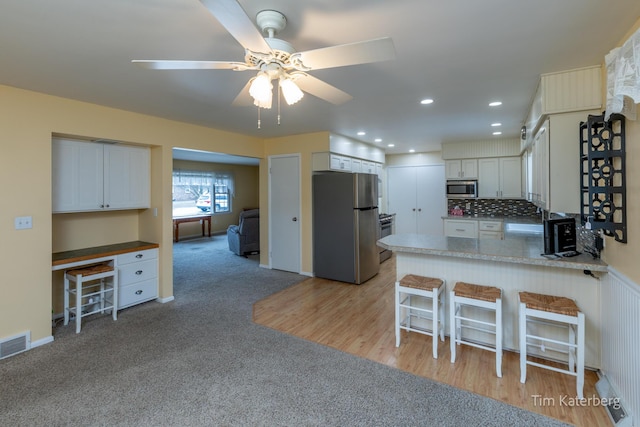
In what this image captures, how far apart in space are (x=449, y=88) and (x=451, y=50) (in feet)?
2.66

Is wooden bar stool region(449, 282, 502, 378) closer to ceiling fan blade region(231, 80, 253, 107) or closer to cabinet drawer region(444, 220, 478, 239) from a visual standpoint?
ceiling fan blade region(231, 80, 253, 107)

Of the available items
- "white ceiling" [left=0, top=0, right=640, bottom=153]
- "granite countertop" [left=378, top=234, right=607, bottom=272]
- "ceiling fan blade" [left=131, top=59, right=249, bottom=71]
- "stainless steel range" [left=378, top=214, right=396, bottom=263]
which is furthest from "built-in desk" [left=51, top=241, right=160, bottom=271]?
"stainless steel range" [left=378, top=214, right=396, bottom=263]

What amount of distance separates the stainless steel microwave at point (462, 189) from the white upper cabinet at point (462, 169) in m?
0.13

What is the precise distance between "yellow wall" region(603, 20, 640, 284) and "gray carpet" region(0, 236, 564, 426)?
1.04 meters

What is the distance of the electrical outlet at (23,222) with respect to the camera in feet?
8.71

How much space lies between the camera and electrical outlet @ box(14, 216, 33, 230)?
2.65 m

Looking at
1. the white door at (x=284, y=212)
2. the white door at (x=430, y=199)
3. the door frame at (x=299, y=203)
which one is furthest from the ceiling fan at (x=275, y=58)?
the white door at (x=430, y=199)

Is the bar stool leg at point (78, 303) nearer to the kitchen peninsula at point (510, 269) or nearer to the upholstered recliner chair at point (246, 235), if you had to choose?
the kitchen peninsula at point (510, 269)

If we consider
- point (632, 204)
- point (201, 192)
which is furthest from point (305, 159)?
point (201, 192)

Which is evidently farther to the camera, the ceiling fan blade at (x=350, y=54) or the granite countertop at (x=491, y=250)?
the granite countertop at (x=491, y=250)

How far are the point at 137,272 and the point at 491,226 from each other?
5.56 m

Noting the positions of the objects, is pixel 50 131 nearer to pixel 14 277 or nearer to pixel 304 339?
pixel 14 277

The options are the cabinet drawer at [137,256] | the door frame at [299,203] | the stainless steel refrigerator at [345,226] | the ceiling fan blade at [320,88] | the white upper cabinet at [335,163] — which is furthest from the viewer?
the door frame at [299,203]


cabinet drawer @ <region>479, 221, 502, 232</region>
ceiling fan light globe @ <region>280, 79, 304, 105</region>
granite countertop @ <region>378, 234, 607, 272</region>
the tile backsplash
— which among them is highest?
ceiling fan light globe @ <region>280, 79, 304, 105</region>
